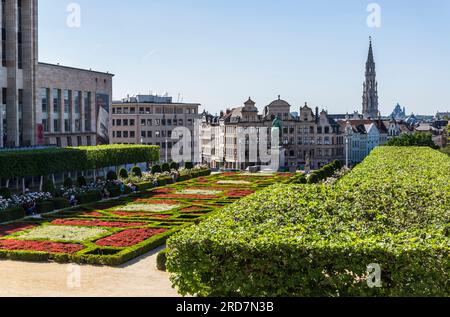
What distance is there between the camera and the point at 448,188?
87.2 ft

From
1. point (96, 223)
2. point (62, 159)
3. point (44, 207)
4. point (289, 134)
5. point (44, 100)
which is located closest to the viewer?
point (96, 223)

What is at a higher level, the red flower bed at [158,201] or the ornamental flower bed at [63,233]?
the red flower bed at [158,201]

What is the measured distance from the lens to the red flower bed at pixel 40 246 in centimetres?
2869

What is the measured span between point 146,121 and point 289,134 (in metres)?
28.9

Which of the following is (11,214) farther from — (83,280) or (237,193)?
(237,193)

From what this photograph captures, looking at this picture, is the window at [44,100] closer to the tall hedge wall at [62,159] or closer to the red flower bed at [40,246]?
the tall hedge wall at [62,159]

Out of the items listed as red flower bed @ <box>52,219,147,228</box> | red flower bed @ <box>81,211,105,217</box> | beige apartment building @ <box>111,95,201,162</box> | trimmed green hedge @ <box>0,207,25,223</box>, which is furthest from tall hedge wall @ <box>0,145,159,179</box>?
beige apartment building @ <box>111,95,201,162</box>

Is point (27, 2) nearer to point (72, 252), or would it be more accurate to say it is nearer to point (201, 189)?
point (201, 189)

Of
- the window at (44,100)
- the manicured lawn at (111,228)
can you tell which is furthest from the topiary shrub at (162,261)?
the window at (44,100)

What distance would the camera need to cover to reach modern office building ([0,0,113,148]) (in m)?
66.2

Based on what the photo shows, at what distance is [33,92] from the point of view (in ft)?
228

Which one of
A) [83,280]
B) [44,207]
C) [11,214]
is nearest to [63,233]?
[11,214]

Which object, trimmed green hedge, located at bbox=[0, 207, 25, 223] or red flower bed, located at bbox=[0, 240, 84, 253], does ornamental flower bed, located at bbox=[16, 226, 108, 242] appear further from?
trimmed green hedge, located at bbox=[0, 207, 25, 223]

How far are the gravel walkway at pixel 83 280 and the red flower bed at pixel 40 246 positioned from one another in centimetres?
155
